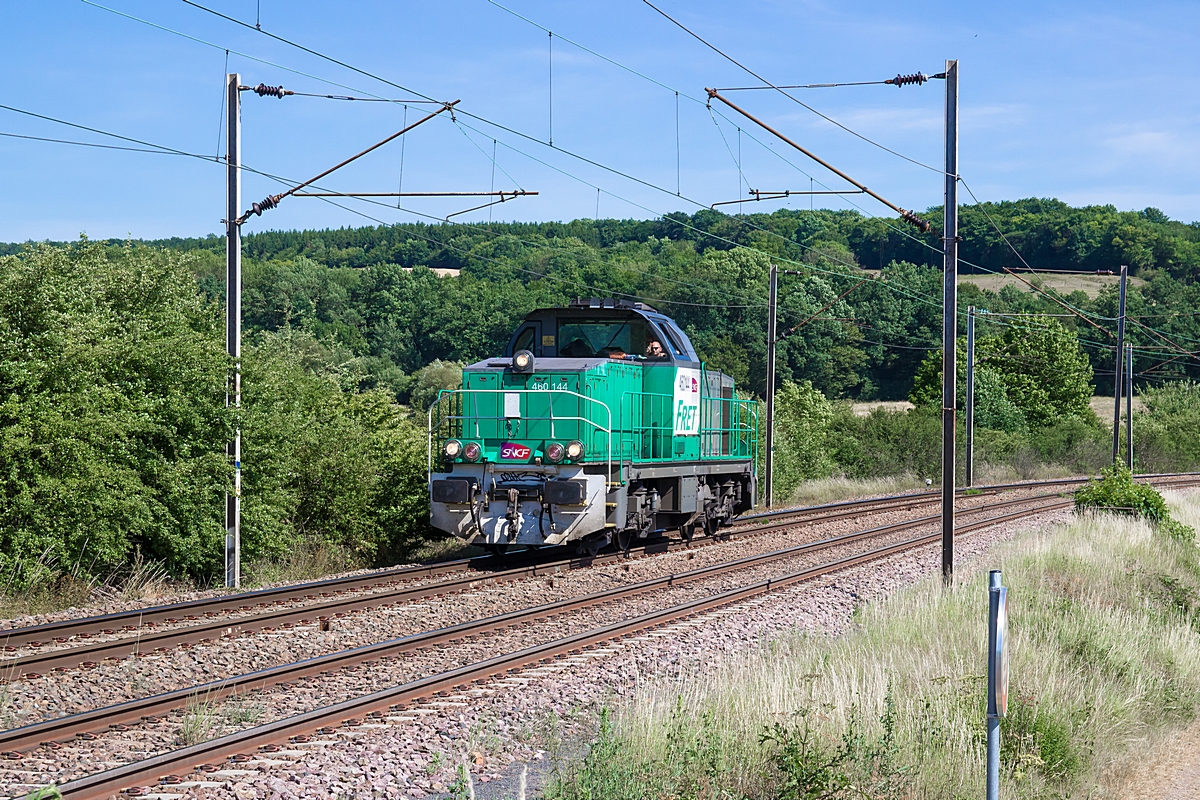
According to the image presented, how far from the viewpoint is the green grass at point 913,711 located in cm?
628

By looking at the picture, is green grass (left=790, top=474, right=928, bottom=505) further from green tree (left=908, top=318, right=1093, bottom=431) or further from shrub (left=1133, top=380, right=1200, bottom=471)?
green tree (left=908, top=318, right=1093, bottom=431)

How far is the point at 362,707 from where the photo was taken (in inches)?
307

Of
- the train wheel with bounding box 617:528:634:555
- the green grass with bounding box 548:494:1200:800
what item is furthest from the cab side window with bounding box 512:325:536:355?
the green grass with bounding box 548:494:1200:800

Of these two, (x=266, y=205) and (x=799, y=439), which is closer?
(x=266, y=205)

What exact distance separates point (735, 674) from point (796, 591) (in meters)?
5.44

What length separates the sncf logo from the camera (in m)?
15.3

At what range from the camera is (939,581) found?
13508mm

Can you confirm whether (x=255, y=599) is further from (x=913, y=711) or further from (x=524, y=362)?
(x=913, y=711)

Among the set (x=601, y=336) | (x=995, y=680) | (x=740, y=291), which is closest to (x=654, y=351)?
(x=601, y=336)

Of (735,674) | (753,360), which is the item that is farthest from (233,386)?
(753,360)

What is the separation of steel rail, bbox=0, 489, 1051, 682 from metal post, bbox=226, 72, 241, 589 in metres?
2.75

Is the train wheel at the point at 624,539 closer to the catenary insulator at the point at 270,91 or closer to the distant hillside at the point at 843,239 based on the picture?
the catenary insulator at the point at 270,91

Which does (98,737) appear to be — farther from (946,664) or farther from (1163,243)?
(1163,243)

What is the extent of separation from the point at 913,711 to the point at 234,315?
36.4ft
